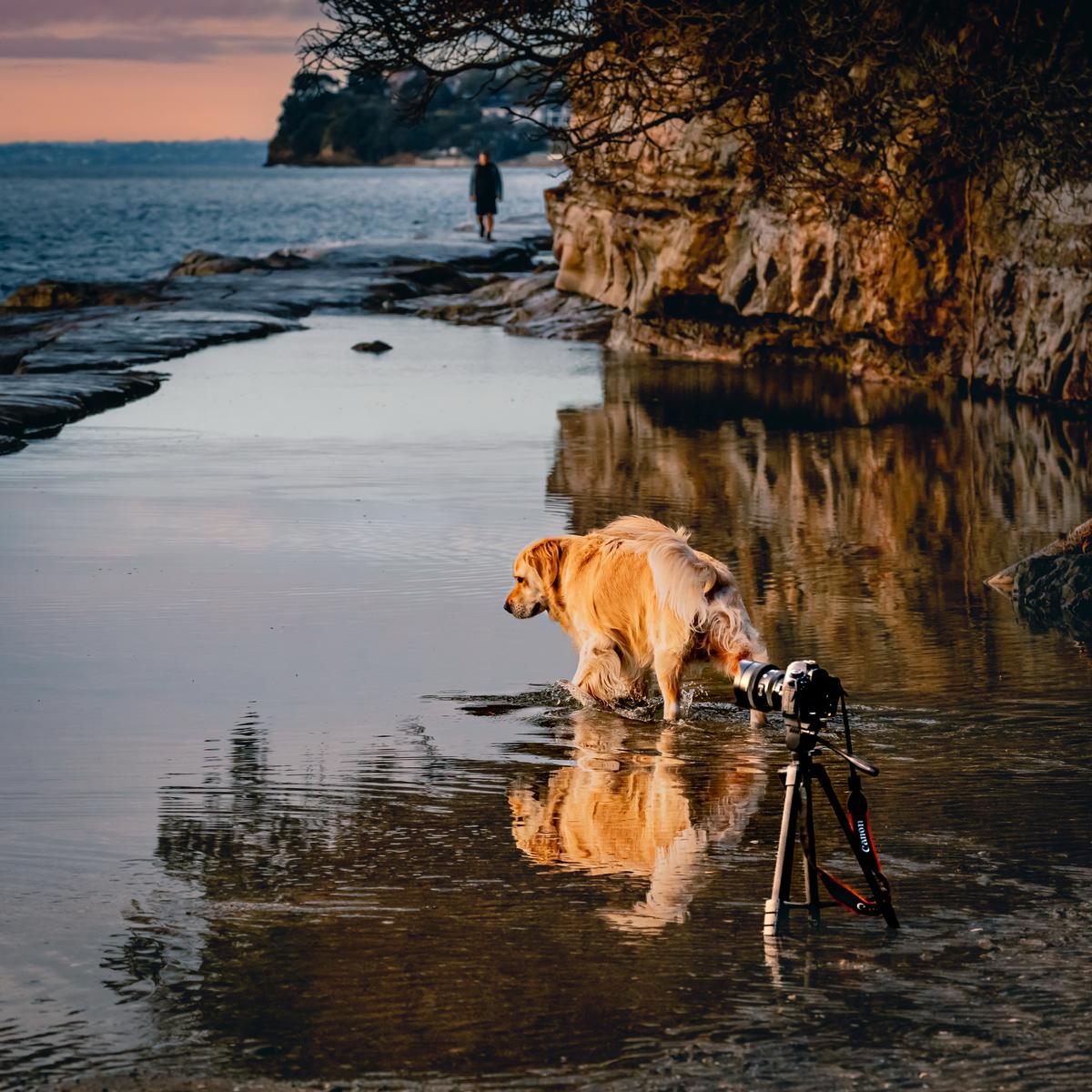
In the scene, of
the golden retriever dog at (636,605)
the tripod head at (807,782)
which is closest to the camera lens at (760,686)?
the tripod head at (807,782)

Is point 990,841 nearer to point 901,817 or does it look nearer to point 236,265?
point 901,817

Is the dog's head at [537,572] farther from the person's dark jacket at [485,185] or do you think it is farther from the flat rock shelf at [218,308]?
the person's dark jacket at [485,185]

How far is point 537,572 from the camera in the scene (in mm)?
8266

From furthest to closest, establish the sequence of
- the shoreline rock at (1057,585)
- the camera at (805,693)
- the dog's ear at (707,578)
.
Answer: the shoreline rock at (1057,585) → the dog's ear at (707,578) → the camera at (805,693)

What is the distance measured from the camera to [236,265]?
41.6 m

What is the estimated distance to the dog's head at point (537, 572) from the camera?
27.0 feet

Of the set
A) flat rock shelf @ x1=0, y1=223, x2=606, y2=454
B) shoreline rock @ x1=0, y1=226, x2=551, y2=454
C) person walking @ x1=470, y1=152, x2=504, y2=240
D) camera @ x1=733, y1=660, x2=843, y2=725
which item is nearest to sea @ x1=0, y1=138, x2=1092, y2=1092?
camera @ x1=733, y1=660, x2=843, y2=725

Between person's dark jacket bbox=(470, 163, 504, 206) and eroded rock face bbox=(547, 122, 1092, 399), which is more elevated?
person's dark jacket bbox=(470, 163, 504, 206)

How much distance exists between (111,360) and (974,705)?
16.8m

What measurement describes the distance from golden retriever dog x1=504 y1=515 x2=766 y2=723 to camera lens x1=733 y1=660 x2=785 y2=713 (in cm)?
236

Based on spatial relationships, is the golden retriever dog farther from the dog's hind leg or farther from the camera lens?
the camera lens

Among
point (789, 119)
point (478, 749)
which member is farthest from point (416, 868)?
point (789, 119)

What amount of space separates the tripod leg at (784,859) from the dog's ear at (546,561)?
3.32 metres

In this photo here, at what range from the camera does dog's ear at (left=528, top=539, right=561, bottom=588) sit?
823 cm
